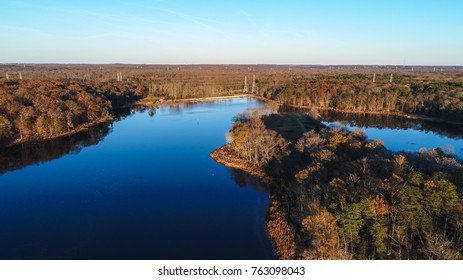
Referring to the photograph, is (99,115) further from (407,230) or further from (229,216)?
(407,230)

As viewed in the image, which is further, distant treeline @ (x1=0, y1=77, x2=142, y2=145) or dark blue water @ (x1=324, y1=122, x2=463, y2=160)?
distant treeline @ (x1=0, y1=77, x2=142, y2=145)

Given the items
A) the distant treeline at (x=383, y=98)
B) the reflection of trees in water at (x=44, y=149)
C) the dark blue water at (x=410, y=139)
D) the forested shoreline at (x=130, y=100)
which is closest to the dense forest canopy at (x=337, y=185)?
the forested shoreline at (x=130, y=100)

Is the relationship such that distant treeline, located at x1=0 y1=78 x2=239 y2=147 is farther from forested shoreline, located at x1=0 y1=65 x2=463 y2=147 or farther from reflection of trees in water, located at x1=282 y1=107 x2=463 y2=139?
reflection of trees in water, located at x1=282 y1=107 x2=463 y2=139

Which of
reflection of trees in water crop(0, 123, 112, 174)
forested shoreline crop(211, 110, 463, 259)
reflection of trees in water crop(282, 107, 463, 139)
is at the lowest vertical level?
reflection of trees in water crop(0, 123, 112, 174)

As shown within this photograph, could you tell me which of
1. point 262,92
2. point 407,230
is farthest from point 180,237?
point 262,92

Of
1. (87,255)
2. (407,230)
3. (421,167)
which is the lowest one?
(87,255)

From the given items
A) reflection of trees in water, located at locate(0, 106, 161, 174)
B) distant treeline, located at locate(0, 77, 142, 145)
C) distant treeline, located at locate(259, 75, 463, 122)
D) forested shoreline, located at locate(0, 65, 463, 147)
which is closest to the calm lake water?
distant treeline, located at locate(259, 75, 463, 122)
